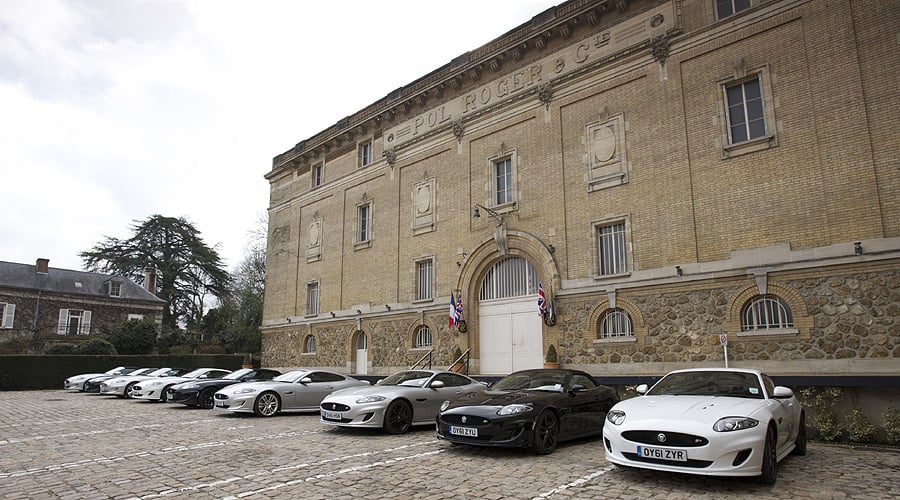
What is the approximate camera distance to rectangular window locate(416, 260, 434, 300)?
21.2m

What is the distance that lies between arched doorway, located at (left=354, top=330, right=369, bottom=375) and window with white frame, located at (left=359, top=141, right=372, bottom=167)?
780 cm

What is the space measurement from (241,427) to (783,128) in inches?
550

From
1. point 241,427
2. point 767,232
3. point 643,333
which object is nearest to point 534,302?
point 643,333

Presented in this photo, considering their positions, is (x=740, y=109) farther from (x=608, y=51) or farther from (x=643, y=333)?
(x=643, y=333)

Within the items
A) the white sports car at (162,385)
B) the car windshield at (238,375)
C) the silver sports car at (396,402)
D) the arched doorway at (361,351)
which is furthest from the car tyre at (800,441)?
the arched doorway at (361,351)

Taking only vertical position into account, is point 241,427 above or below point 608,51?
below

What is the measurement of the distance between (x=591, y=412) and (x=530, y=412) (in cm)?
180

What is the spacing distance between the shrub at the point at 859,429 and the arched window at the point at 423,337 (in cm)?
1303

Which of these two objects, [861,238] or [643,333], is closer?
[861,238]

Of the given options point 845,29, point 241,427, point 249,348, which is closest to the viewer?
point 241,427

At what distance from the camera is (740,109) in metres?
14.1

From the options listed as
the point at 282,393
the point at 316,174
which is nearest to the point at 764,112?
the point at 282,393

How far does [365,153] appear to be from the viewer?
2591 centimetres

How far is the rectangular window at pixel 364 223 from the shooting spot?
964 inches
